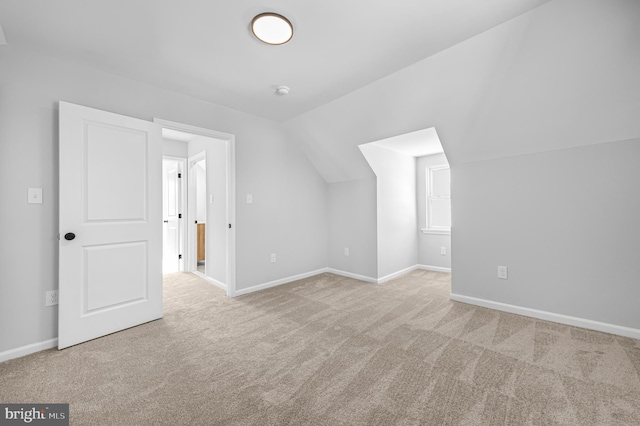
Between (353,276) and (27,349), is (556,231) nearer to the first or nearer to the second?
(353,276)

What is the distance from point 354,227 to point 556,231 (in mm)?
2462

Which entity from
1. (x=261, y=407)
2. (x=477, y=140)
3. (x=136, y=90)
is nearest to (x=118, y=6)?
(x=136, y=90)

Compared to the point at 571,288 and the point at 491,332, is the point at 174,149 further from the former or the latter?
the point at 571,288

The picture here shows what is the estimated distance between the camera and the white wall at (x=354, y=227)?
411 cm

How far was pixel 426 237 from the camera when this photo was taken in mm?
4922

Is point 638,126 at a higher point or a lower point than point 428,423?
higher

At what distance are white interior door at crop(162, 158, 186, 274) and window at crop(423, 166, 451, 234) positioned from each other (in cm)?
459

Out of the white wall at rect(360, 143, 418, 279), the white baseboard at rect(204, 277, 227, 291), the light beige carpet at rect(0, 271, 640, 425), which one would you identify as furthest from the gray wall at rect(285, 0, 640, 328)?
the white baseboard at rect(204, 277, 227, 291)

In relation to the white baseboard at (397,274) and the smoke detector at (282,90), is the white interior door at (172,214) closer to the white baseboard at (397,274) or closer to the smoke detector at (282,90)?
the smoke detector at (282,90)

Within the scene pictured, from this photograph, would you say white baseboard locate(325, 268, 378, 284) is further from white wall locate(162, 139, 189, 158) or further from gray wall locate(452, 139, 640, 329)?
white wall locate(162, 139, 189, 158)

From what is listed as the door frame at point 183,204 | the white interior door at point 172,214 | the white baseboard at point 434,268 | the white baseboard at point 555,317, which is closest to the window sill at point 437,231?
the white baseboard at point 434,268

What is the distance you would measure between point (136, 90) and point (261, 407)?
118 inches

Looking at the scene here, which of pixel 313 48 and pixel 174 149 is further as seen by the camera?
pixel 174 149

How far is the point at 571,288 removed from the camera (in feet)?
8.30
